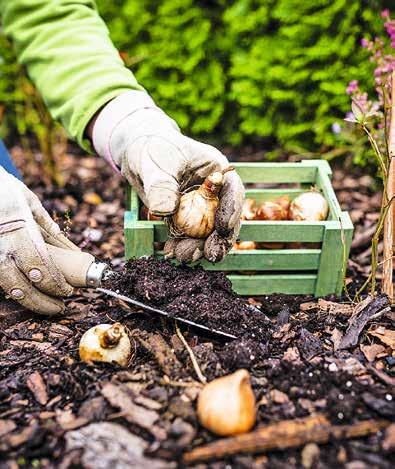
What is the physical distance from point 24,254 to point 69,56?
1075 millimetres

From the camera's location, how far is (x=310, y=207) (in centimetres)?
246

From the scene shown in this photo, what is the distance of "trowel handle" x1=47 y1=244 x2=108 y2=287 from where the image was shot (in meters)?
2.13

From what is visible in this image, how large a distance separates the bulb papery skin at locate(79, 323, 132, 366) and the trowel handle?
246mm

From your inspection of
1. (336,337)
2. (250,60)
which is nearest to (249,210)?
(336,337)

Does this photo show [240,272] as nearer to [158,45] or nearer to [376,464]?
[376,464]

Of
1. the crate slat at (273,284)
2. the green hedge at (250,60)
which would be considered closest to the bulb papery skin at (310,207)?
the crate slat at (273,284)

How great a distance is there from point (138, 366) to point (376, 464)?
2.60 ft

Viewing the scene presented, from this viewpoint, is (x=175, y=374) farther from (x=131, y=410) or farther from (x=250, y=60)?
(x=250, y=60)

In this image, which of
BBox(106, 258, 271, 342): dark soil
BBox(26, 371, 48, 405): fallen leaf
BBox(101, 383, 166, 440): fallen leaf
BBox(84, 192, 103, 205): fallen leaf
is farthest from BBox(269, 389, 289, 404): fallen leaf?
BBox(84, 192, 103, 205): fallen leaf

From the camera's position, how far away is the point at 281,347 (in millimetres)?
2041

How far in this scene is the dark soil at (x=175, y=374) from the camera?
5.25 ft

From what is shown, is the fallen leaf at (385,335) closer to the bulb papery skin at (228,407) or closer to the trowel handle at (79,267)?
the bulb papery skin at (228,407)

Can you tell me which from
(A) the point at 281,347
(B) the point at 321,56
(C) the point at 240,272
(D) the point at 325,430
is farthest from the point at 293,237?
(B) the point at 321,56

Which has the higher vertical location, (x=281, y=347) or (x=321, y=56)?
(x=321, y=56)
